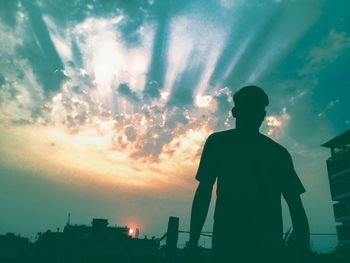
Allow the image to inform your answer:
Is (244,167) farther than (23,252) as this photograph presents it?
No

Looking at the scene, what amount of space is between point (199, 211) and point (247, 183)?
16.2 inches

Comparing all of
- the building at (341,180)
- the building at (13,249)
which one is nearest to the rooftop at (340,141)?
the building at (341,180)

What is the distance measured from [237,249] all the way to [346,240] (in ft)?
161

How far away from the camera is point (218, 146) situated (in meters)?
2.23

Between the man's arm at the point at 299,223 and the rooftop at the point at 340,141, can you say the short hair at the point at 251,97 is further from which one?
the rooftop at the point at 340,141

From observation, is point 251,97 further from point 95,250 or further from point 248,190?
point 95,250

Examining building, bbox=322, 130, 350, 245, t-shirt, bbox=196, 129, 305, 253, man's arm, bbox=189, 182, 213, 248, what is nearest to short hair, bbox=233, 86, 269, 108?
t-shirt, bbox=196, 129, 305, 253

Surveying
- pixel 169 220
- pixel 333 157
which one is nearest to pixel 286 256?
pixel 169 220

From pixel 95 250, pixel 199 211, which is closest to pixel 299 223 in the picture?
pixel 199 211

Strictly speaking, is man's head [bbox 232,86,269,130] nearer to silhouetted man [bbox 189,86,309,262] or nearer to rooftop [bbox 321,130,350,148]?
silhouetted man [bbox 189,86,309,262]

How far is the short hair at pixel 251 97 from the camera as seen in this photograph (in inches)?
87.0

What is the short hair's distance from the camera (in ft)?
7.25

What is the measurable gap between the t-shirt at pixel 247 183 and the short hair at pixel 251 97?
24cm

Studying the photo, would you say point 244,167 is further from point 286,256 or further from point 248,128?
point 286,256
